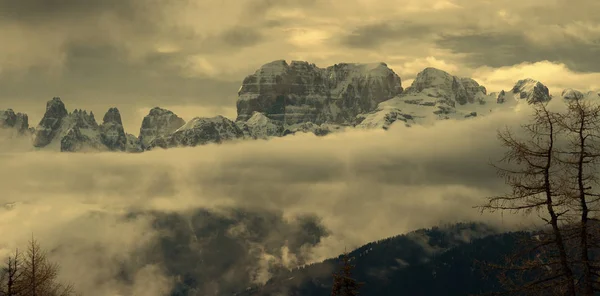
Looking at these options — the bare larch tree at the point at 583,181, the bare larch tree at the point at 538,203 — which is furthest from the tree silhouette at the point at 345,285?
the bare larch tree at the point at 583,181

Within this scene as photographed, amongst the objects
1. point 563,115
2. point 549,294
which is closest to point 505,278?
point 549,294

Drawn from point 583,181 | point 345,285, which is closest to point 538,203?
point 583,181

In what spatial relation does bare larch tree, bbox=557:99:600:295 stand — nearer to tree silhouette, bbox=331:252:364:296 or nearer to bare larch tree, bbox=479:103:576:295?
bare larch tree, bbox=479:103:576:295

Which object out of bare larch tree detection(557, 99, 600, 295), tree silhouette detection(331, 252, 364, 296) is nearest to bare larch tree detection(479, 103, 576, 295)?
bare larch tree detection(557, 99, 600, 295)

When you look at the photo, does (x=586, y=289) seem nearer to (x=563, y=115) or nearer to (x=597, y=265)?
(x=597, y=265)

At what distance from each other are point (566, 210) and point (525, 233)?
65.4 inches

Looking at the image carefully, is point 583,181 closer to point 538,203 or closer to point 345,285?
point 538,203

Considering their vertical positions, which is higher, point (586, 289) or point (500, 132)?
point (500, 132)

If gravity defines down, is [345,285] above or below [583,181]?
below

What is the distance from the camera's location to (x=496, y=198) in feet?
102

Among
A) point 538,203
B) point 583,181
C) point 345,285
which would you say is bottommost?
point 345,285

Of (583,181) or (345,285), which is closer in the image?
(583,181)

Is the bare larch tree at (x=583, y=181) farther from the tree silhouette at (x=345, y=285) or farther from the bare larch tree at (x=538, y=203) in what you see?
the tree silhouette at (x=345, y=285)

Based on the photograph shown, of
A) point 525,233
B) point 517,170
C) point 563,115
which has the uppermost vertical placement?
point 563,115
